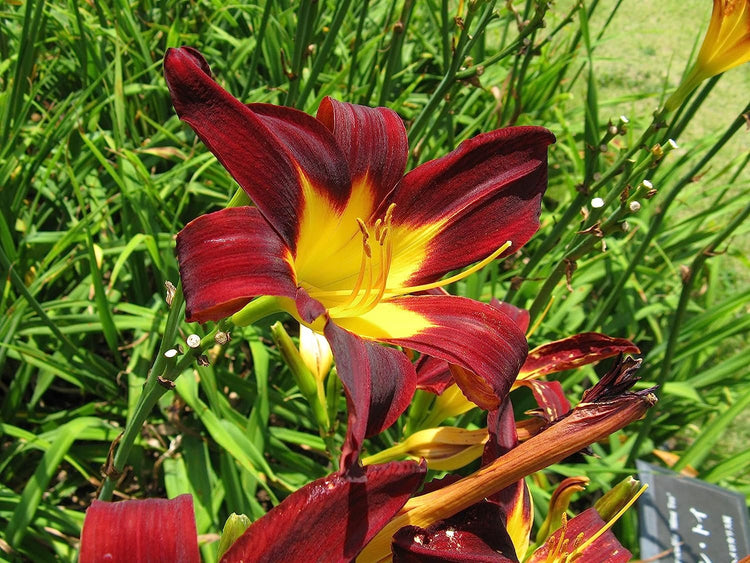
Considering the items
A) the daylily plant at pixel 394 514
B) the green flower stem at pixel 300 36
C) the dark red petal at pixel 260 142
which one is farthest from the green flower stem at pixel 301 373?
the green flower stem at pixel 300 36

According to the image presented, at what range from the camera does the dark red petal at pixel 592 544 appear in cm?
91

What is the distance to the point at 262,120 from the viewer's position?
0.87 m

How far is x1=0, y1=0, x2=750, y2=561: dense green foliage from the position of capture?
1.52 metres

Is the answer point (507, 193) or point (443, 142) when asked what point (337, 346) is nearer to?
point (507, 193)

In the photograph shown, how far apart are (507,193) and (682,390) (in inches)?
46.4

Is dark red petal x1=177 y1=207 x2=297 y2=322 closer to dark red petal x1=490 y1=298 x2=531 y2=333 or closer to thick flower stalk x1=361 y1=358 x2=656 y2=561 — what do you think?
thick flower stalk x1=361 y1=358 x2=656 y2=561

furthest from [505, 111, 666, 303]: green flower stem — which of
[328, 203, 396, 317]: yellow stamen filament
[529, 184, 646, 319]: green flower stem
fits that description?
[328, 203, 396, 317]: yellow stamen filament

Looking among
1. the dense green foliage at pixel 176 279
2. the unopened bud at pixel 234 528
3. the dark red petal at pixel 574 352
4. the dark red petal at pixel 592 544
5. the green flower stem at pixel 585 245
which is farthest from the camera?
the dense green foliage at pixel 176 279

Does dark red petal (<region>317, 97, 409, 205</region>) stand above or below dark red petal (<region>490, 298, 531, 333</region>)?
above

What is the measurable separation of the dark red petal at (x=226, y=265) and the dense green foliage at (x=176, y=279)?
0.18m

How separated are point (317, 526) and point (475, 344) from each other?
0.32 m

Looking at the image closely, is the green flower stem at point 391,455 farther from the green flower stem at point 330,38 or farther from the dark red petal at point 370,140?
the green flower stem at point 330,38

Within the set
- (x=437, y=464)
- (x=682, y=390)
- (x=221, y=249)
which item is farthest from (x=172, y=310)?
(x=682, y=390)

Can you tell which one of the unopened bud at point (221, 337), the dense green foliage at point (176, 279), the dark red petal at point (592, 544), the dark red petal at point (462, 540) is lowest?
the dense green foliage at point (176, 279)
